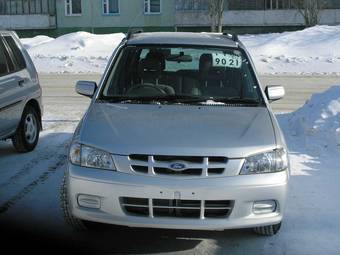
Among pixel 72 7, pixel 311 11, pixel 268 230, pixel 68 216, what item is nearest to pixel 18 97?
pixel 68 216

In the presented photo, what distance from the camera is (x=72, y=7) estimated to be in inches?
1811

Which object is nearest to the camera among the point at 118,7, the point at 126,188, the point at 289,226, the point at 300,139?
the point at 126,188

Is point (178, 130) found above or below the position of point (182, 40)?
below

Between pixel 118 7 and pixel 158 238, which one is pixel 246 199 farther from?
pixel 118 7

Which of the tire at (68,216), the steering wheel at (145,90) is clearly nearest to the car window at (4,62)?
the steering wheel at (145,90)

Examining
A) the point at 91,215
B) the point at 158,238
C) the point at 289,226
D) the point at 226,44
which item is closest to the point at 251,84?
the point at 226,44

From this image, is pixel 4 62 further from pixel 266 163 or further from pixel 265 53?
pixel 265 53

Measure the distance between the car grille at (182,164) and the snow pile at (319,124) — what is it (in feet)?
12.0

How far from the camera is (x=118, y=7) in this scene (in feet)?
147

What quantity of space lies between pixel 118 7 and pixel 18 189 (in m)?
40.2

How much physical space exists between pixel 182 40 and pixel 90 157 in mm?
2113

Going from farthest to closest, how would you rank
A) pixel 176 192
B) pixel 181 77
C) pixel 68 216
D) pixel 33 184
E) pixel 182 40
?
pixel 33 184
pixel 182 40
pixel 181 77
pixel 68 216
pixel 176 192

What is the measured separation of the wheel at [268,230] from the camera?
4582 millimetres

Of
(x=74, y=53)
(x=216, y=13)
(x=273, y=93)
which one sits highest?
(x=216, y=13)
